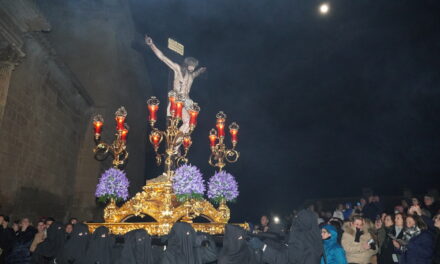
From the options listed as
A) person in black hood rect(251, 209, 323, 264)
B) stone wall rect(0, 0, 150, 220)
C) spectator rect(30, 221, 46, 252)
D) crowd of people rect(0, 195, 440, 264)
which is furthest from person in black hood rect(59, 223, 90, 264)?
person in black hood rect(251, 209, 323, 264)

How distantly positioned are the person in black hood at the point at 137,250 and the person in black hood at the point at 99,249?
0.69 meters

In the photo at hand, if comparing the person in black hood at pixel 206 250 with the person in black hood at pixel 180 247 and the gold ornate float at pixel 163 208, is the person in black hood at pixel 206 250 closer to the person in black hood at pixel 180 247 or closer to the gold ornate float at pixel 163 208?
the person in black hood at pixel 180 247

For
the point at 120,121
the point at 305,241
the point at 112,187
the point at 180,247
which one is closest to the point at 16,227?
the point at 112,187

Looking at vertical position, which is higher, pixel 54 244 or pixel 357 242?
pixel 54 244

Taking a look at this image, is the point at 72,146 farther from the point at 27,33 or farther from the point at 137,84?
the point at 137,84

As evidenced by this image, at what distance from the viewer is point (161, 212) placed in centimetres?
641

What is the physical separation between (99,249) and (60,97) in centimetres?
686

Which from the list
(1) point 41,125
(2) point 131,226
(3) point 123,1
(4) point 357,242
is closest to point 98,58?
(3) point 123,1

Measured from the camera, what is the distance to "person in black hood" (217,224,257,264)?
14.3ft

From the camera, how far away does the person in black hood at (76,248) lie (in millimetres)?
5363

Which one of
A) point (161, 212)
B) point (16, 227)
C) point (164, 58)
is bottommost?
point (16, 227)

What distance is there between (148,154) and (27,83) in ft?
36.2

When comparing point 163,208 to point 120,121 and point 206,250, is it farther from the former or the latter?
point 120,121

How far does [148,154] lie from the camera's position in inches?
746
